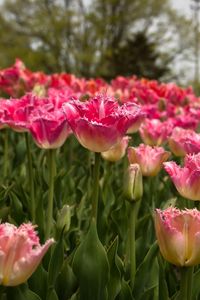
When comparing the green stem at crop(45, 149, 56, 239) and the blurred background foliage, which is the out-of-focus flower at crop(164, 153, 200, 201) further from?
the blurred background foliage

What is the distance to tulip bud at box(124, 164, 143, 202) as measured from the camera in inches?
57.2

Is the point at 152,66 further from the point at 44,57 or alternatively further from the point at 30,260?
the point at 30,260

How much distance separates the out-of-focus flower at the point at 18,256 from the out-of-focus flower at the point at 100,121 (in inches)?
15.4

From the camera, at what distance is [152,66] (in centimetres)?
2330

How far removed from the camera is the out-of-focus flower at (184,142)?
1.71m

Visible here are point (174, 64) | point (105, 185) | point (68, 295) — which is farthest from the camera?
point (174, 64)

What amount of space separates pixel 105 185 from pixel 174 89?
2320 mm

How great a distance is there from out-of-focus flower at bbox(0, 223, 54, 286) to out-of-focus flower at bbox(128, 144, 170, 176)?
2.73 ft

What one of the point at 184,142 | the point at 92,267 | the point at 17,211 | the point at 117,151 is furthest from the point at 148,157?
the point at 92,267

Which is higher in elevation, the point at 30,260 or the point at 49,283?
the point at 30,260

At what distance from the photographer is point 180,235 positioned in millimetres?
1066

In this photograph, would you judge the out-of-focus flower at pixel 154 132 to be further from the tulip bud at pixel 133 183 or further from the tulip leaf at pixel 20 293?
the tulip leaf at pixel 20 293

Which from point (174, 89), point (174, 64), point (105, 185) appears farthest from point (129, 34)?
point (105, 185)

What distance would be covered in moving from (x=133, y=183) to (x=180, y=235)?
0.42m
